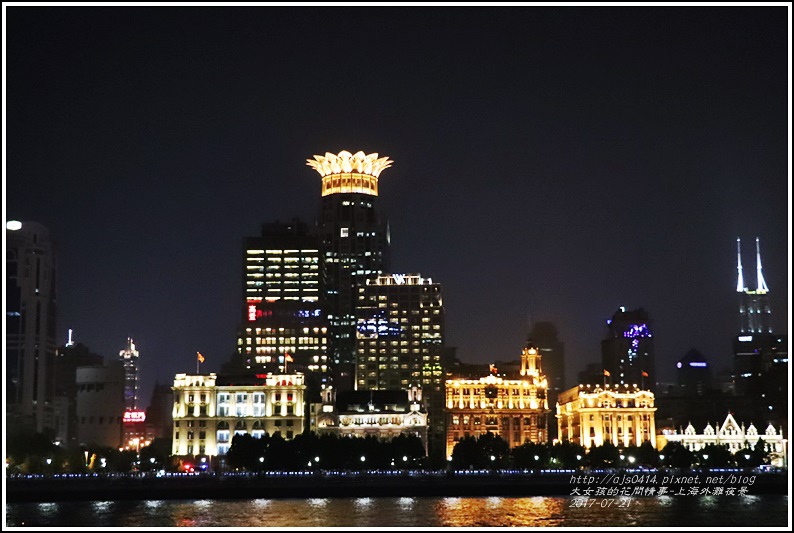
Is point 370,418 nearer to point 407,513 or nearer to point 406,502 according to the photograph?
point 406,502

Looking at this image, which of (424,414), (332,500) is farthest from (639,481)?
(424,414)

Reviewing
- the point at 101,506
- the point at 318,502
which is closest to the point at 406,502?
the point at 318,502

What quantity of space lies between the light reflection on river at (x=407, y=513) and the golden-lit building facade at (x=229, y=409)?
195 feet

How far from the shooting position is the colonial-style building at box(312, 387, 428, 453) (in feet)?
624

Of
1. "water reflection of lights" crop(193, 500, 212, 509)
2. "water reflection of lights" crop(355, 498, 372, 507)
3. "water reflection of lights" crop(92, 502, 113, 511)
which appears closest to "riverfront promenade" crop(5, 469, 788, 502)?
"water reflection of lights" crop(193, 500, 212, 509)

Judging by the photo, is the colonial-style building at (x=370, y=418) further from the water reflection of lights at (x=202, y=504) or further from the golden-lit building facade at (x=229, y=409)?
the water reflection of lights at (x=202, y=504)

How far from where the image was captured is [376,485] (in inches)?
5261

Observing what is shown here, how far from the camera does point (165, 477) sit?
13138 centimetres

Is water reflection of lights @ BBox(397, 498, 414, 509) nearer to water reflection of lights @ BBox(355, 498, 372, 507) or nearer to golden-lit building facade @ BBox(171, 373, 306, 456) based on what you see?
water reflection of lights @ BBox(355, 498, 372, 507)

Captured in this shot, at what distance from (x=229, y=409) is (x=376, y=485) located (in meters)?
57.2

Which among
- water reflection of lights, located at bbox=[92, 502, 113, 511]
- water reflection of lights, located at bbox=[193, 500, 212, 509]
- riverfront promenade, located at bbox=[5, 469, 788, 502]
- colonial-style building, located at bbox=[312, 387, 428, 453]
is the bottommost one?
water reflection of lights, located at bbox=[193, 500, 212, 509]

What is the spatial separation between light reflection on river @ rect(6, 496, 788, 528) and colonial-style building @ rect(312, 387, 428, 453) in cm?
6490

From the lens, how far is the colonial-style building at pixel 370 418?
19025 centimetres

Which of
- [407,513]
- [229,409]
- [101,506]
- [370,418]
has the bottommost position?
[407,513]
